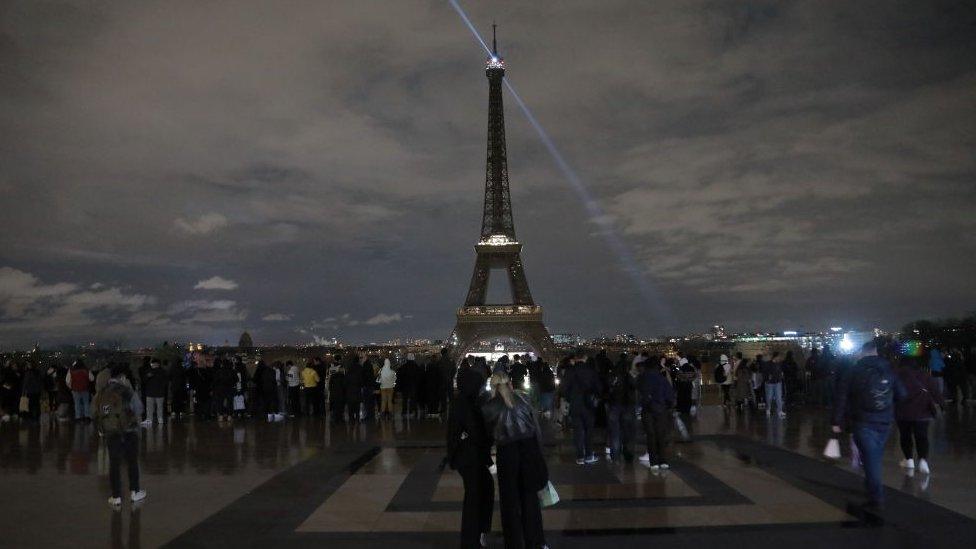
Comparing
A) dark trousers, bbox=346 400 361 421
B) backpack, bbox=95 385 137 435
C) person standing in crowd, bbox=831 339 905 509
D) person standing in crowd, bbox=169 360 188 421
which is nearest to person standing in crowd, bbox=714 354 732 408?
dark trousers, bbox=346 400 361 421

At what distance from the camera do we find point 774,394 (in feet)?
61.0

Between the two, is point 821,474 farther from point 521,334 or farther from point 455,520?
point 521,334

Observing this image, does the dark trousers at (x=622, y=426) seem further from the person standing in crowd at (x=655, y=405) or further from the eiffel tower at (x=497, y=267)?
the eiffel tower at (x=497, y=267)

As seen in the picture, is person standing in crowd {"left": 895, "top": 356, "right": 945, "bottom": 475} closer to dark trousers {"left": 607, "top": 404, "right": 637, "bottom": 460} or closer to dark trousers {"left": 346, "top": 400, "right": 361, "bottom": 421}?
dark trousers {"left": 607, "top": 404, "right": 637, "bottom": 460}

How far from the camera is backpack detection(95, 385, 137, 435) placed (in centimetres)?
869

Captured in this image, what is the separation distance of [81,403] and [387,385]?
7.33 metres

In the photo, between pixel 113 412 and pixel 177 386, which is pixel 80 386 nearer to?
pixel 177 386

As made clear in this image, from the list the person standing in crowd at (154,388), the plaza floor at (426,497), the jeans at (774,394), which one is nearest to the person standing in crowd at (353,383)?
the plaza floor at (426,497)

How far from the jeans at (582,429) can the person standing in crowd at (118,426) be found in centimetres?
575

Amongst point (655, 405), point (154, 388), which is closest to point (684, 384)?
point (655, 405)

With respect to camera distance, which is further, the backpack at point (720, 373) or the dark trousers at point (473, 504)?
the backpack at point (720, 373)

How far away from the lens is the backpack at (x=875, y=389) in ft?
26.9

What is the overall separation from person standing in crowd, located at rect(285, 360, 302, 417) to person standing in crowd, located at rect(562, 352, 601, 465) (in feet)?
34.3

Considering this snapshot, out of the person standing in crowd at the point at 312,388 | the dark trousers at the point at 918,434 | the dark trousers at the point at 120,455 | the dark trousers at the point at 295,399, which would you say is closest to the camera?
the dark trousers at the point at 120,455
